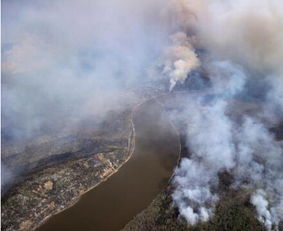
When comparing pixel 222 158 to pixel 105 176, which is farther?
pixel 222 158

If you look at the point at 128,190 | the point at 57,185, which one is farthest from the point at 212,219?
the point at 57,185

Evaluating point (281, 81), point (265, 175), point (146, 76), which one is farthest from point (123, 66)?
point (265, 175)

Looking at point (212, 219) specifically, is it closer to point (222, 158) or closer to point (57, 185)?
point (222, 158)

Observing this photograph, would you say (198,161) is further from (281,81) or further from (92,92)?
(281,81)

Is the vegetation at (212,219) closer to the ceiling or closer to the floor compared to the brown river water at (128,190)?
closer to the ceiling

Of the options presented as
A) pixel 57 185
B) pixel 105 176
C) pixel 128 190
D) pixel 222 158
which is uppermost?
pixel 222 158

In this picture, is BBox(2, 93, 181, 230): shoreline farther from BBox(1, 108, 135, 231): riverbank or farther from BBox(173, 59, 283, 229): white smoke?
BBox(173, 59, 283, 229): white smoke

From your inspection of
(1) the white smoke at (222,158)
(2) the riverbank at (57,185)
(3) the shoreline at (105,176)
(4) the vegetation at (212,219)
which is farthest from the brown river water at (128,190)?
(1) the white smoke at (222,158)

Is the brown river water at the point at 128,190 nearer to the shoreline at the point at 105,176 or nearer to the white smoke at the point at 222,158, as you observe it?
the shoreline at the point at 105,176

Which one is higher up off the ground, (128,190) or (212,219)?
(212,219)

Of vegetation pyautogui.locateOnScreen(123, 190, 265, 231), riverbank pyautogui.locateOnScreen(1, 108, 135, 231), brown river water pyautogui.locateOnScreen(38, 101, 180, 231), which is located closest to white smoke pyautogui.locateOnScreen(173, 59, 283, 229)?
vegetation pyautogui.locateOnScreen(123, 190, 265, 231)
